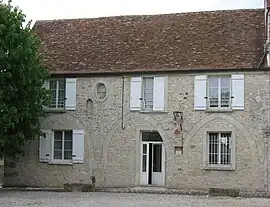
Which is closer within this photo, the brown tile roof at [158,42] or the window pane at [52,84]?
the brown tile roof at [158,42]

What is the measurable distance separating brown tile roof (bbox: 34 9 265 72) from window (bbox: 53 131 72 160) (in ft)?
9.58

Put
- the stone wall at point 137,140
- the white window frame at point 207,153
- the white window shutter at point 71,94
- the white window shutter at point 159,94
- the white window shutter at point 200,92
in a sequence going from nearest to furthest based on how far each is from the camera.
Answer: the stone wall at point 137,140
the white window frame at point 207,153
the white window shutter at point 200,92
the white window shutter at point 159,94
the white window shutter at point 71,94

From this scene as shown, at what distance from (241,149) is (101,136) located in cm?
607

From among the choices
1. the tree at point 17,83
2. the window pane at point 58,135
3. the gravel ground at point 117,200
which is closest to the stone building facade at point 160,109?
the window pane at point 58,135

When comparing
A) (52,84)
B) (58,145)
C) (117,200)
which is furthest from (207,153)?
(52,84)

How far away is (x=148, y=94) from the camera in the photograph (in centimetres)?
2634

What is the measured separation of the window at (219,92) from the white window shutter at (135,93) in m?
3.00

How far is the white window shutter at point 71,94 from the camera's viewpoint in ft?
88.8

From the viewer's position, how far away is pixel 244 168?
24.5 metres

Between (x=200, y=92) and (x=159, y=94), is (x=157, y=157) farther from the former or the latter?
(x=200, y=92)

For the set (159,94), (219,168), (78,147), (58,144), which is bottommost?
(219,168)

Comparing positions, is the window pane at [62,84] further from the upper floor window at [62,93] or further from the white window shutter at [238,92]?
the white window shutter at [238,92]

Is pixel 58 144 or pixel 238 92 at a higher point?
pixel 238 92

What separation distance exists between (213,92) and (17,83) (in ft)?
26.2
